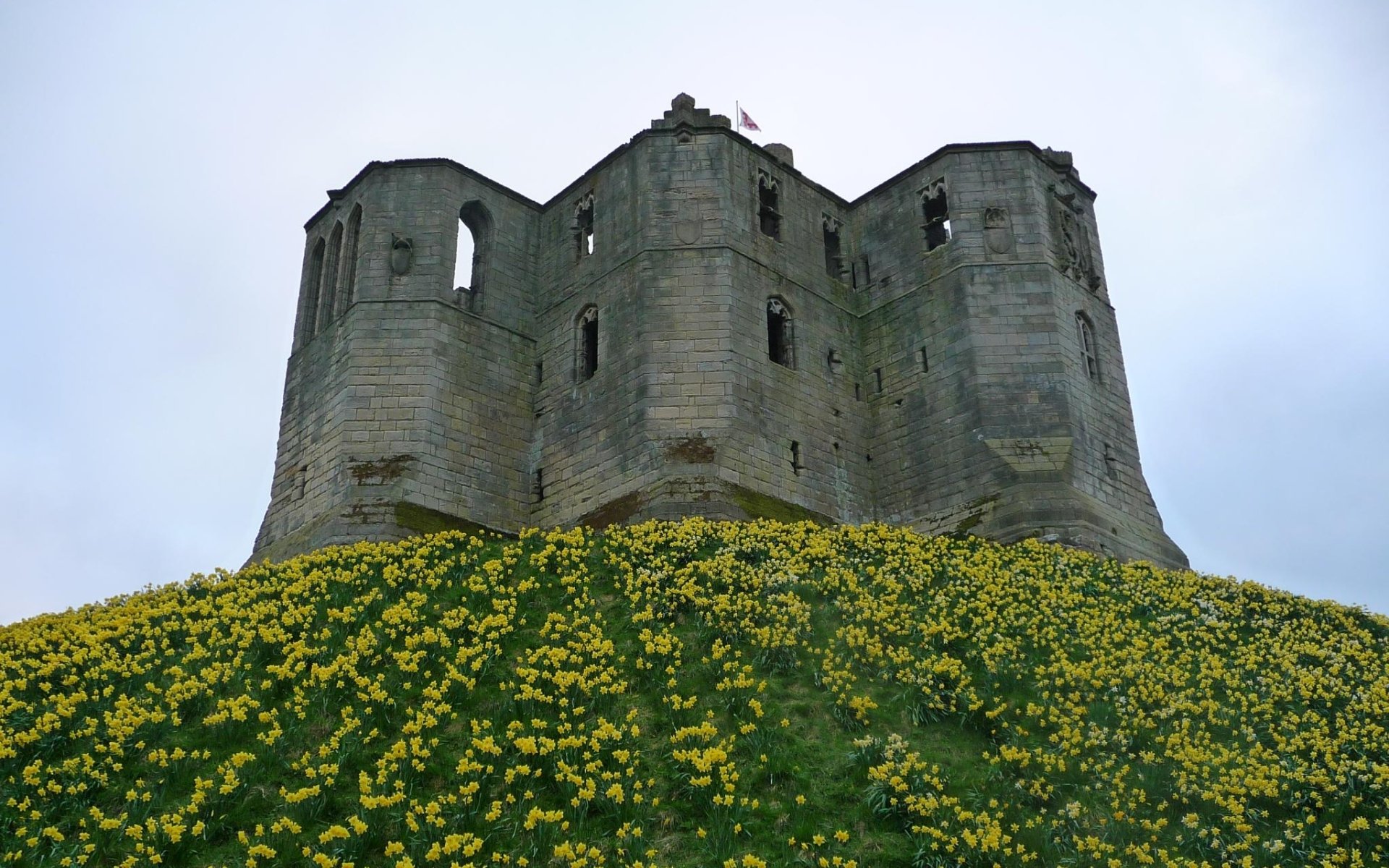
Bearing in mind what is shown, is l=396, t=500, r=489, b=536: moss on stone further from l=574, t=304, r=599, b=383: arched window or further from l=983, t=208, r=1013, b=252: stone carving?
l=983, t=208, r=1013, b=252: stone carving

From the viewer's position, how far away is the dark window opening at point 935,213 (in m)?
33.2

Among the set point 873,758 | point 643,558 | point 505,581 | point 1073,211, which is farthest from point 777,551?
point 1073,211

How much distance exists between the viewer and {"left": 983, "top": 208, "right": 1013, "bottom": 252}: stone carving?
31.9 m

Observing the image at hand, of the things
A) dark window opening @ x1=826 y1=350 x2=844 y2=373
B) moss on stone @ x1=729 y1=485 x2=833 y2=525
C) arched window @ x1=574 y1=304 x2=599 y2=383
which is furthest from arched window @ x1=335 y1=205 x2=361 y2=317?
dark window opening @ x1=826 y1=350 x2=844 y2=373

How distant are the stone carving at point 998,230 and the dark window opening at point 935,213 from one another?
1.11 meters

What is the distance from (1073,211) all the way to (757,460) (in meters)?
11.7

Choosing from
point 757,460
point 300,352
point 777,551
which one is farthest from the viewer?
point 300,352

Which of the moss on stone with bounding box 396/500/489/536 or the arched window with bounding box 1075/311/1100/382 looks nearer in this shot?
the moss on stone with bounding box 396/500/489/536

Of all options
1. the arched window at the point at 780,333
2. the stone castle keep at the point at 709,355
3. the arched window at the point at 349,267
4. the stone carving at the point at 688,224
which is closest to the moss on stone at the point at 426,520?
the stone castle keep at the point at 709,355

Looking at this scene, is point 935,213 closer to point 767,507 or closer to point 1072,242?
point 1072,242

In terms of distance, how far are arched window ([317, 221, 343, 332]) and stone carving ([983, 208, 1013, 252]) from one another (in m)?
16.2

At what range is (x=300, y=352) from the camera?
33125mm

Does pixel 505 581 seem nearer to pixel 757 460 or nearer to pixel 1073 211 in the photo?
pixel 757 460

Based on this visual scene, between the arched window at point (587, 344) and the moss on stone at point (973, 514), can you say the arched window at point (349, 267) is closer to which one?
the arched window at point (587, 344)
